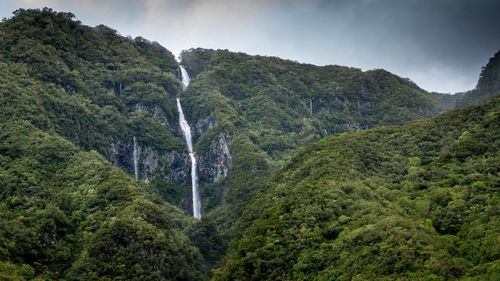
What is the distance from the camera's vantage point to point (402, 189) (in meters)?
62.3

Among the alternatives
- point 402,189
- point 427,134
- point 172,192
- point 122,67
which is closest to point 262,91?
point 122,67

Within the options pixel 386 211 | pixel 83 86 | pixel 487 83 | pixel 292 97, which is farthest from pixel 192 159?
pixel 487 83

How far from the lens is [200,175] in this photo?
4473 inches

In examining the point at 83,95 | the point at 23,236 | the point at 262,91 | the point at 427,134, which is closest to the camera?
the point at 23,236

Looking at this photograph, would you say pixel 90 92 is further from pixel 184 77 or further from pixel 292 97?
pixel 292 97

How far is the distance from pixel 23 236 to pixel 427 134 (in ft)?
172

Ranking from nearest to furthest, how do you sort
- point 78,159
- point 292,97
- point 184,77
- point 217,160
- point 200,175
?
point 78,159
point 217,160
point 200,175
point 292,97
point 184,77

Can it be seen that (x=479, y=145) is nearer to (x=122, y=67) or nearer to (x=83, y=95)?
(x=83, y=95)

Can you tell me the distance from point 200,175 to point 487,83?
284 feet

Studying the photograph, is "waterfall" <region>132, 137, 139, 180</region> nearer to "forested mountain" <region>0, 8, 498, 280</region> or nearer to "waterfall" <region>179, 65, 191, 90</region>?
"forested mountain" <region>0, 8, 498, 280</region>

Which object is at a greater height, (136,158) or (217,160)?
(136,158)

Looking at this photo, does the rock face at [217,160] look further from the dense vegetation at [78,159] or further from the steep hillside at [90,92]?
the dense vegetation at [78,159]

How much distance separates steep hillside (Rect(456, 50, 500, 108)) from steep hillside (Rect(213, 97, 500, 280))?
230 ft

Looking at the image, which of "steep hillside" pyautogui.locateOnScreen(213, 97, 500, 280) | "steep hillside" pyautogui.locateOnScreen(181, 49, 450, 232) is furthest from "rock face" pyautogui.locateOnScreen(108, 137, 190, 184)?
"steep hillside" pyautogui.locateOnScreen(213, 97, 500, 280)
